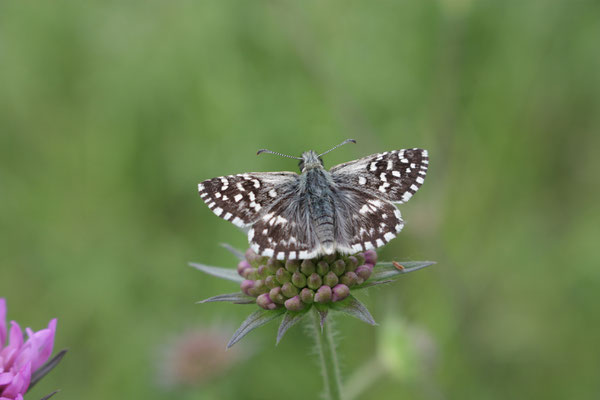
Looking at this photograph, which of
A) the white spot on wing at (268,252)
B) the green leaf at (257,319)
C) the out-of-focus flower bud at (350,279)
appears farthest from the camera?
the out-of-focus flower bud at (350,279)

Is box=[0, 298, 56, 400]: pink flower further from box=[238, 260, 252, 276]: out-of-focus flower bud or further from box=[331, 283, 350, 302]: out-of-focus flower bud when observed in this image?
box=[331, 283, 350, 302]: out-of-focus flower bud

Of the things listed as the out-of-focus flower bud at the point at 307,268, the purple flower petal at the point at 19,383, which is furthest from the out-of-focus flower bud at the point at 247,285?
the purple flower petal at the point at 19,383

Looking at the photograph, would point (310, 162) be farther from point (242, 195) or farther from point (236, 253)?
point (236, 253)

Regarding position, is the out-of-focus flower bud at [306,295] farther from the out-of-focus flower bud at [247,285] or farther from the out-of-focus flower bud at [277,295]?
the out-of-focus flower bud at [247,285]

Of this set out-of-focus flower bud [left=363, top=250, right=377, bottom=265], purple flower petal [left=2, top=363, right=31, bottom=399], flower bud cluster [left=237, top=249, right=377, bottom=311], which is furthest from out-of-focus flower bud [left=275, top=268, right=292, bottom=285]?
purple flower petal [left=2, top=363, right=31, bottom=399]

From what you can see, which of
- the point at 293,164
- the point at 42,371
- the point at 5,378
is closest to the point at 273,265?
the point at 42,371

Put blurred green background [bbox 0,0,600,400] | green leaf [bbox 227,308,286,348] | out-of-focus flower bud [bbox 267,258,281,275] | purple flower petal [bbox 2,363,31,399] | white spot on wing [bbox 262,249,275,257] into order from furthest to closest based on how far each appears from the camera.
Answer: blurred green background [bbox 0,0,600,400] < out-of-focus flower bud [bbox 267,258,281,275] < white spot on wing [bbox 262,249,275,257] < green leaf [bbox 227,308,286,348] < purple flower petal [bbox 2,363,31,399]

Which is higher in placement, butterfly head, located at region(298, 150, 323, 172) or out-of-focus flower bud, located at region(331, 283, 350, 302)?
butterfly head, located at region(298, 150, 323, 172)
